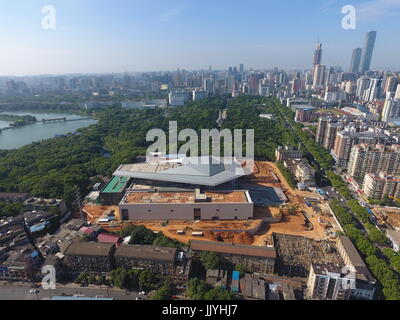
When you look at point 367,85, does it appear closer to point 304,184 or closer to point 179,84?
point 304,184

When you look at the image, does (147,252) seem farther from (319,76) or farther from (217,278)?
(319,76)

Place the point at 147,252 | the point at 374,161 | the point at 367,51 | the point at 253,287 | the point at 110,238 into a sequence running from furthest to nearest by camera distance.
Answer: the point at 367,51 < the point at 374,161 < the point at 110,238 < the point at 147,252 < the point at 253,287

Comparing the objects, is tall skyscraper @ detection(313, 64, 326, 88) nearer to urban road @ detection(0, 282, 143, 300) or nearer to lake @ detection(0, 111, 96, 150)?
lake @ detection(0, 111, 96, 150)

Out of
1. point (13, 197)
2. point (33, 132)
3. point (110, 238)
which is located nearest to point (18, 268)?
point (110, 238)

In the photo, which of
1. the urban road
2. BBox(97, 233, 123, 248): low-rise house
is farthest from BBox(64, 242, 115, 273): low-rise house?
BBox(97, 233, 123, 248): low-rise house

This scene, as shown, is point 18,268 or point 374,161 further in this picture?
point 374,161

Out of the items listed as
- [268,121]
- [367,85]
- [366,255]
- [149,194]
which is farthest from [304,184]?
[367,85]

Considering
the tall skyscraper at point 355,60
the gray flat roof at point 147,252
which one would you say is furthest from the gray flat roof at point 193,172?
the tall skyscraper at point 355,60

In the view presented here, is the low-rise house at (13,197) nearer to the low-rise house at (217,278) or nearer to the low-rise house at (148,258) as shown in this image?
the low-rise house at (148,258)
